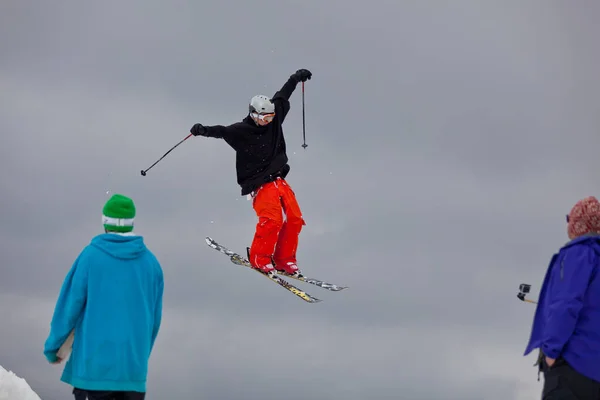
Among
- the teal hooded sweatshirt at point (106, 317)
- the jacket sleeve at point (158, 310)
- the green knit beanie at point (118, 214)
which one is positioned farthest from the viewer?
the jacket sleeve at point (158, 310)

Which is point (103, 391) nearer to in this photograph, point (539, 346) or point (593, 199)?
point (539, 346)

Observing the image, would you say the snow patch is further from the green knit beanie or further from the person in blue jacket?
the person in blue jacket

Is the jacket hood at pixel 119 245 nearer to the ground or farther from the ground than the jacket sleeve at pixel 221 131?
nearer to the ground

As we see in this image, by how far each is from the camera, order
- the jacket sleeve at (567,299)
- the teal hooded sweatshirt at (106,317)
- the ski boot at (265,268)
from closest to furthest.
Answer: the jacket sleeve at (567,299)
the teal hooded sweatshirt at (106,317)
the ski boot at (265,268)

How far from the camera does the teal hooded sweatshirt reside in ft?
23.4

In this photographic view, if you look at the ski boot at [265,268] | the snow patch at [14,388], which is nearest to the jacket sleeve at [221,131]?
the ski boot at [265,268]

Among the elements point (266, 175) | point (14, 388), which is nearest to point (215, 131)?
point (266, 175)

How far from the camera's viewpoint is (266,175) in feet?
45.9

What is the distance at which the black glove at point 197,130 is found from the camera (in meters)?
13.4

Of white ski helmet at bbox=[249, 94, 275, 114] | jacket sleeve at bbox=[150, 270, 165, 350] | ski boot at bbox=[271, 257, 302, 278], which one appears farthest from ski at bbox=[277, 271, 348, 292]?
jacket sleeve at bbox=[150, 270, 165, 350]

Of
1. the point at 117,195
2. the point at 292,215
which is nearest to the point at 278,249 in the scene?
the point at 292,215

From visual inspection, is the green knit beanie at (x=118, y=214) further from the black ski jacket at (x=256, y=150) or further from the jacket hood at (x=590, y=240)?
the black ski jacket at (x=256, y=150)

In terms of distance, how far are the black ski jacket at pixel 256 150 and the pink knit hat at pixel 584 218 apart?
731 centimetres

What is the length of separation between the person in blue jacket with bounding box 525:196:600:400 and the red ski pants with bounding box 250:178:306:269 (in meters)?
7.37
